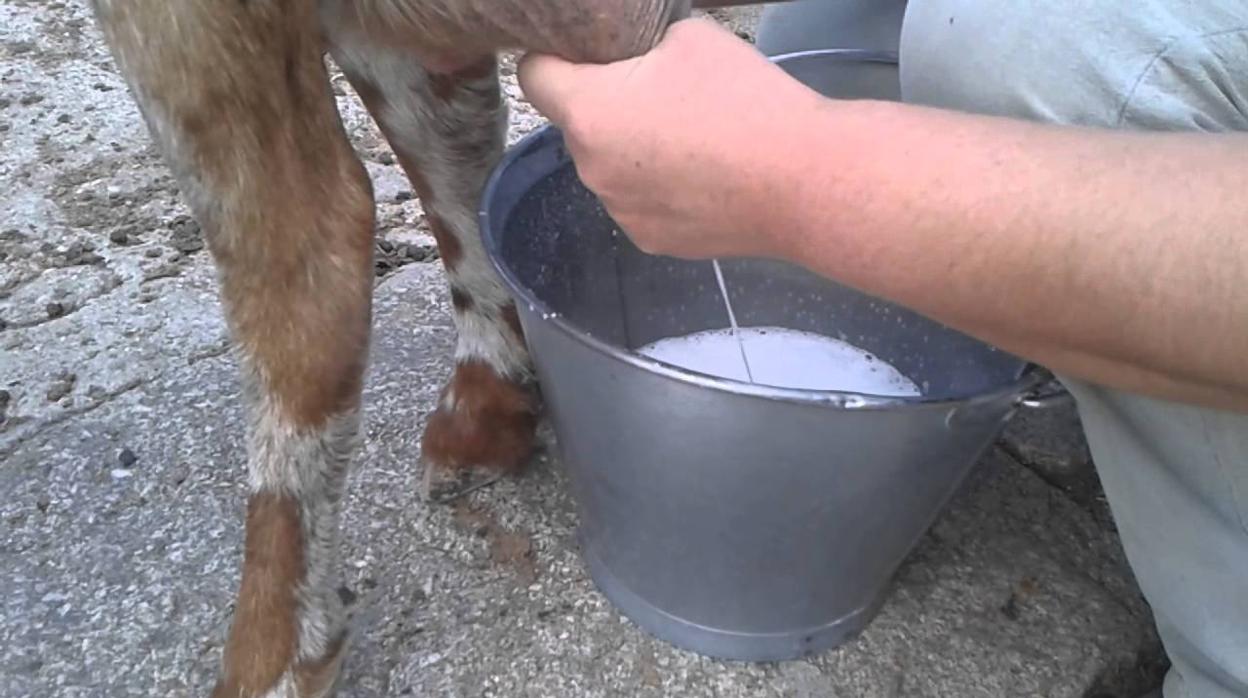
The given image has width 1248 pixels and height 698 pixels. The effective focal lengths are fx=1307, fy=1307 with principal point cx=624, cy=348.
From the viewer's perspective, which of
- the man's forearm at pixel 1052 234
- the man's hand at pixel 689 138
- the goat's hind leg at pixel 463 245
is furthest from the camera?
the goat's hind leg at pixel 463 245

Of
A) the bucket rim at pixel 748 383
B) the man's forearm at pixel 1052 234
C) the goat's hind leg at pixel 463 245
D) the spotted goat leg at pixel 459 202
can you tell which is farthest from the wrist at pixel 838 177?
the goat's hind leg at pixel 463 245

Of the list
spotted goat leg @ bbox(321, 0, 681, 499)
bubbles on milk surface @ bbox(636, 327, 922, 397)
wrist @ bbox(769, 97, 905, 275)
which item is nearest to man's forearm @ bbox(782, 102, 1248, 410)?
wrist @ bbox(769, 97, 905, 275)

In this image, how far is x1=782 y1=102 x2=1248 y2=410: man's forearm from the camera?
907 mm

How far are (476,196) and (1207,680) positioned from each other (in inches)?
42.9

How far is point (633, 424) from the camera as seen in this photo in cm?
142

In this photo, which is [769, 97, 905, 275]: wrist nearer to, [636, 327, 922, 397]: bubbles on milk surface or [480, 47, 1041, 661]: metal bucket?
[480, 47, 1041, 661]: metal bucket

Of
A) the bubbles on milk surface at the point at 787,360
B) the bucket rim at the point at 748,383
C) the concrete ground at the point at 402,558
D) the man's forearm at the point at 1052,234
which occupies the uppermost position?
the man's forearm at the point at 1052,234

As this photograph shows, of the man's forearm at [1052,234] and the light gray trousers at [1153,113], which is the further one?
the light gray trousers at [1153,113]

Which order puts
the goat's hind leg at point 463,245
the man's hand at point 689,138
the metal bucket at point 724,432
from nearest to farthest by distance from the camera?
1. the man's hand at point 689,138
2. the metal bucket at point 724,432
3. the goat's hind leg at point 463,245

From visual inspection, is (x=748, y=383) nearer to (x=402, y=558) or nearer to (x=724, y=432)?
(x=724, y=432)

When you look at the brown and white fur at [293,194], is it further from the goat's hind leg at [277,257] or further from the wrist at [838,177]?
the wrist at [838,177]

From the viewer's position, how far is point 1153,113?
1.15 meters

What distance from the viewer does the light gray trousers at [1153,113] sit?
1146 millimetres

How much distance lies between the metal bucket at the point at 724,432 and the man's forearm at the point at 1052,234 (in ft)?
0.82
